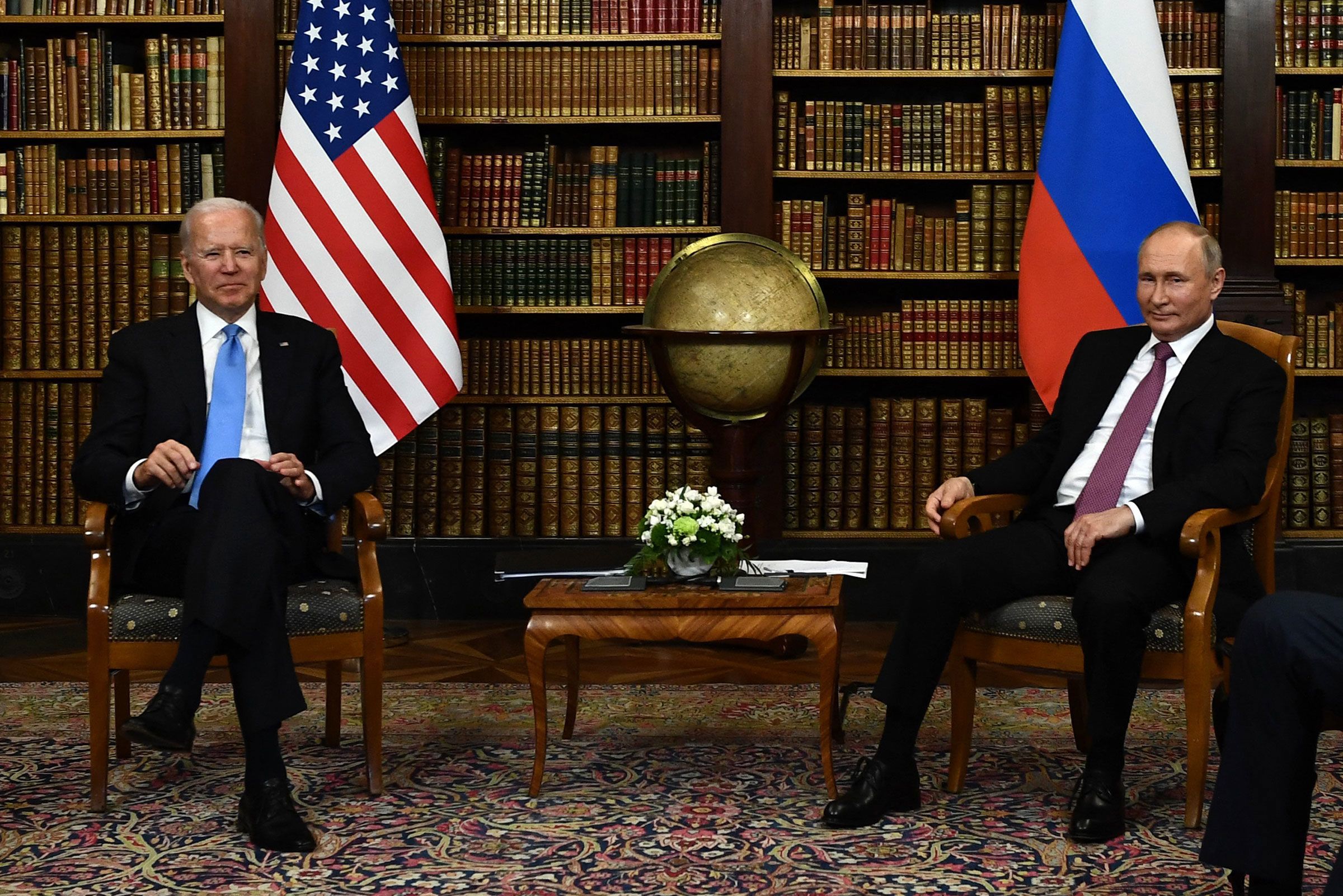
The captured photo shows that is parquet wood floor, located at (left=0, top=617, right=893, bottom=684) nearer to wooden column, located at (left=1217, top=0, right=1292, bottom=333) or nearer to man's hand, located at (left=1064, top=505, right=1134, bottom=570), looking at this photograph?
man's hand, located at (left=1064, top=505, right=1134, bottom=570)

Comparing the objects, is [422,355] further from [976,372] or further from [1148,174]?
[1148,174]

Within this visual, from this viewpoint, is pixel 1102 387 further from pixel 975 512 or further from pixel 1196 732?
pixel 1196 732

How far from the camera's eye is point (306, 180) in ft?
16.7

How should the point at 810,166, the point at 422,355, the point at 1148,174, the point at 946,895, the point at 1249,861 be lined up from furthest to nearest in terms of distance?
the point at 810,166
the point at 422,355
the point at 1148,174
the point at 946,895
the point at 1249,861

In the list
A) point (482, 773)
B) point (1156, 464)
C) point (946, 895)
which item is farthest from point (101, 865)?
point (1156, 464)

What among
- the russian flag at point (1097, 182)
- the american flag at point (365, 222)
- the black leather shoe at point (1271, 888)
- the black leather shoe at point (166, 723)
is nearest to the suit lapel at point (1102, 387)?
the russian flag at point (1097, 182)

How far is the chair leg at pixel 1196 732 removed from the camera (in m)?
3.04

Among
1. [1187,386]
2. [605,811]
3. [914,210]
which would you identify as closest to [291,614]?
[605,811]

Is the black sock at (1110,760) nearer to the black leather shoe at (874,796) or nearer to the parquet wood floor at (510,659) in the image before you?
the black leather shoe at (874,796)

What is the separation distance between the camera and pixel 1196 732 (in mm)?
3062

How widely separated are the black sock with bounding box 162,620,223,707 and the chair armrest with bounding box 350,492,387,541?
0.45 m

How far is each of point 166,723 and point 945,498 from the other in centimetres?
180

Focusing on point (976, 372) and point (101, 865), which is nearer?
point (101, 865)

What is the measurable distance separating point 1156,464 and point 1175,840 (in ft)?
2.82
